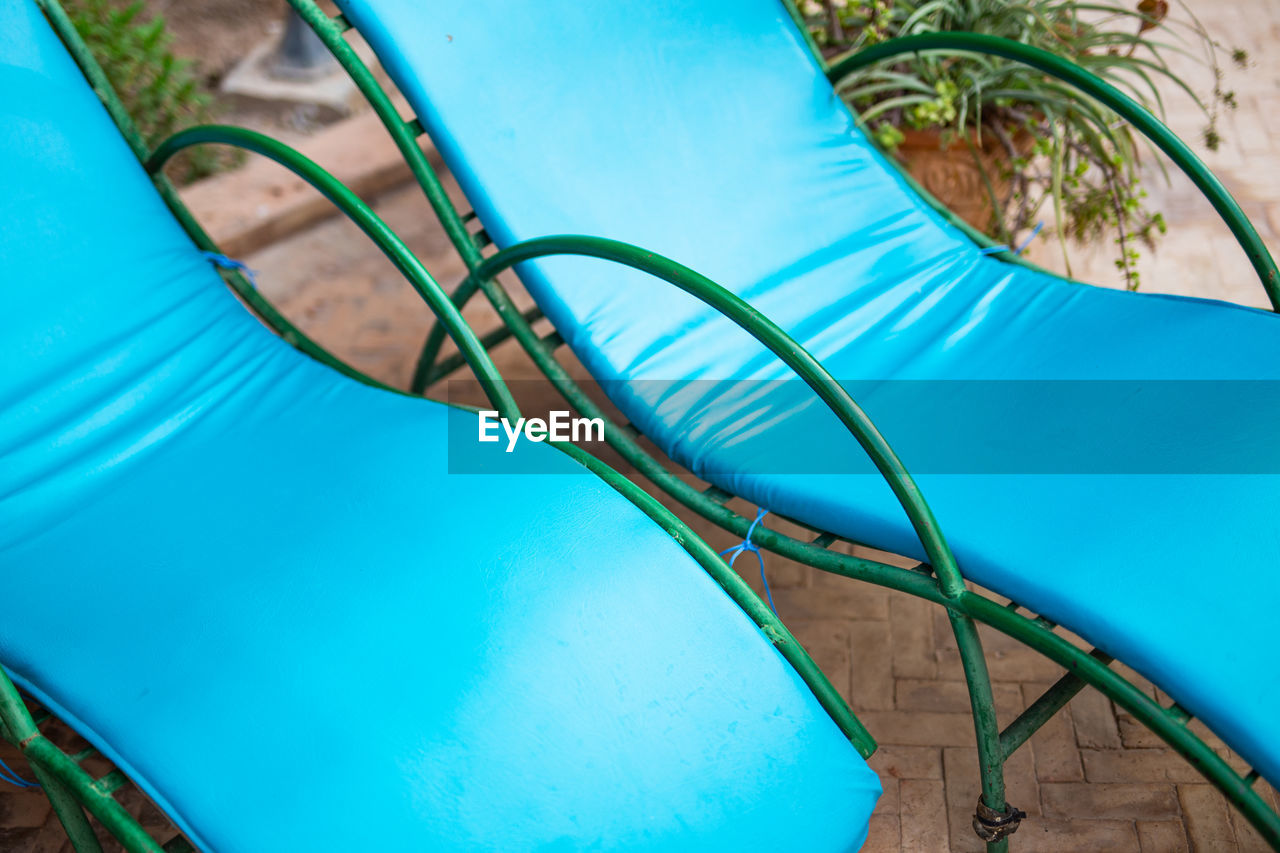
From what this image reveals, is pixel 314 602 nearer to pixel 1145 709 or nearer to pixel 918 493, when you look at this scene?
pixel 918 493

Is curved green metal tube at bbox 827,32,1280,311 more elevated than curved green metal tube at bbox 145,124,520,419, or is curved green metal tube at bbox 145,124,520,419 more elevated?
curved green metal tube at bbox 145,124,520,419

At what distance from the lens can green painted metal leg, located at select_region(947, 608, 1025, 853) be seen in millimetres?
1353

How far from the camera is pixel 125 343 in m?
1.72

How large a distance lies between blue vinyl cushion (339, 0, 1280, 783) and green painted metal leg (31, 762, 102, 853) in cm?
94

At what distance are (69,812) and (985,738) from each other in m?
1.16

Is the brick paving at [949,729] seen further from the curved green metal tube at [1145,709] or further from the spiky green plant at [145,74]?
the spiky green plant at [145,74]

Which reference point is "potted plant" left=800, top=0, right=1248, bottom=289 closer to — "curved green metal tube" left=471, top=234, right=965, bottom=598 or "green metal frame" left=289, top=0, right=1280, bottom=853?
"green metal frame" left=289, top=0, right=1280, bottom=853

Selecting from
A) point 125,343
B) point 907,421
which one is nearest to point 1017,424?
point 907,421

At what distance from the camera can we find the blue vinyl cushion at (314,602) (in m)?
1.20

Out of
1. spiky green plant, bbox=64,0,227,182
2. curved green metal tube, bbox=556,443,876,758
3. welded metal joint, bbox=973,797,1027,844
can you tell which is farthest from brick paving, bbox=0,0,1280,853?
spiky green plant, bbox=64,0,227,182

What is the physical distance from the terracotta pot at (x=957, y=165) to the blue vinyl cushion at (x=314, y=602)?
1252 mm

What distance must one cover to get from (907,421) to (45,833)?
151 cm

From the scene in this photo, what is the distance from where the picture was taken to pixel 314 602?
1374mm

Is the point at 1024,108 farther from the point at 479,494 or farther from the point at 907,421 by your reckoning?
the point at 479,494
